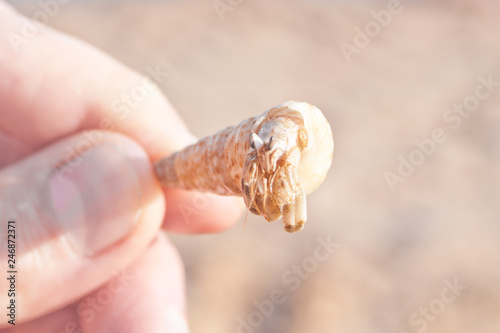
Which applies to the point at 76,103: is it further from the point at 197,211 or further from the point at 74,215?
the point at 197,211

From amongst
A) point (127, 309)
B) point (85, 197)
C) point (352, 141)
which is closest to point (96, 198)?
point (85, 197)

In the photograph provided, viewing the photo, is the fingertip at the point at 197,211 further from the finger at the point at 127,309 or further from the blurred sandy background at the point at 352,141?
the blurred sandy background at the point at 352,141

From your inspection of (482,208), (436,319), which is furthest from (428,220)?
(436,319)

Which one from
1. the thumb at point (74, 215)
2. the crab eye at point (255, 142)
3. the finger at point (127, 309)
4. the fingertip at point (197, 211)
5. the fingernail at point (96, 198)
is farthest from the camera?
the fingertip at point (197, 211)

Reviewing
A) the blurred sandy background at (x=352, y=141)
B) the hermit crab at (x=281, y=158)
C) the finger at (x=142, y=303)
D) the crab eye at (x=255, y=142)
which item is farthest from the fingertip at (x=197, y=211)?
the crab eye at (x=255, y=142)

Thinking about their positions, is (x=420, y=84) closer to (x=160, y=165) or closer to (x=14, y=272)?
(x=160, y=165)

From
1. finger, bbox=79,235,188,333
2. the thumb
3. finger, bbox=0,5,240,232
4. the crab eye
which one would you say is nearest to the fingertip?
finger, bbox=0,5,240,232
